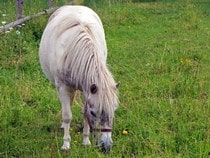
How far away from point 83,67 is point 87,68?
0.04 meters

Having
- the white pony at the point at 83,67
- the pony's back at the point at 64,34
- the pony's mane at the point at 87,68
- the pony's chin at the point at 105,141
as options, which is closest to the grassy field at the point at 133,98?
the pony's chin at the point at 105,141

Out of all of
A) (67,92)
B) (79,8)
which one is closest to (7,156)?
(67,92)

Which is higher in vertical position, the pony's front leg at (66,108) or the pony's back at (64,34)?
the pony's back at (64,34)

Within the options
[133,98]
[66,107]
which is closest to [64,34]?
[66,107]

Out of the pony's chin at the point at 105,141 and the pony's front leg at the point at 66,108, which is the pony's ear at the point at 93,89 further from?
the pony's front leg at the point at 66,108

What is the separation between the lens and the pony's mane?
405cm

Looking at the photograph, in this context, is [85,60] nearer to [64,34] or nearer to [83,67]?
[83,67]

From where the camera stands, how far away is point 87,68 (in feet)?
13.8

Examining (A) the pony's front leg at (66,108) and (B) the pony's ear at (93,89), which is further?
(A) the pony's front leg at (66,108)

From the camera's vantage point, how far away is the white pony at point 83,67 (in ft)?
13.3

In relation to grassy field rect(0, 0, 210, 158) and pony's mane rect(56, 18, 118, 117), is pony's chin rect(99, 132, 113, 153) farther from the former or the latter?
pony's mane rect(56, 18, 118, 117)

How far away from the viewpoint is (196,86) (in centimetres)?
609

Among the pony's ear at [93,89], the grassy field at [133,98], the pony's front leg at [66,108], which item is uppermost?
the pony's ear at [93,89]

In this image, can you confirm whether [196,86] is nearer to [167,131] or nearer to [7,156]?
[167,131]
